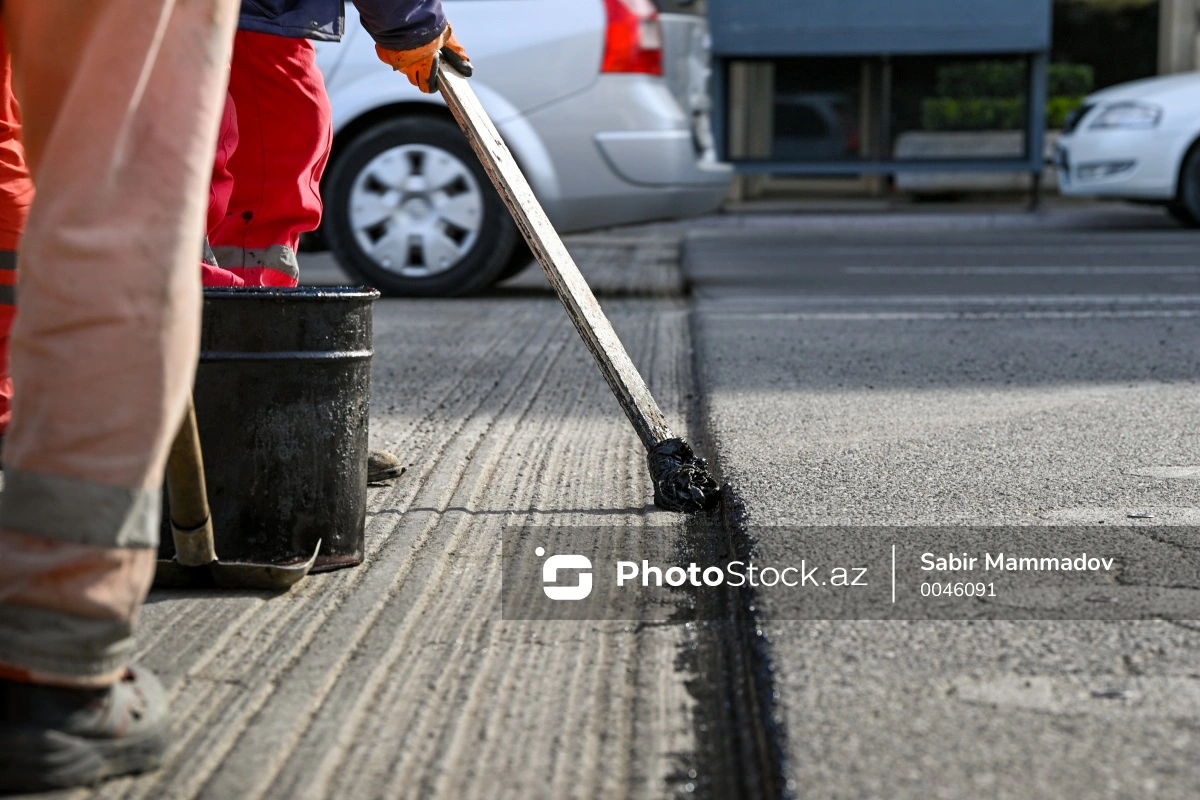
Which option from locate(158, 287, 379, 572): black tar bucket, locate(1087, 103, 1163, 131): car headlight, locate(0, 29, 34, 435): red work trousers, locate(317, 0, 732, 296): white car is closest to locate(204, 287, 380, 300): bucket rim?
locate(158, 287, 379, 572): black tar bucket

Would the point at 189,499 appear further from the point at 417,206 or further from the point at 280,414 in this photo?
the point at 417,206

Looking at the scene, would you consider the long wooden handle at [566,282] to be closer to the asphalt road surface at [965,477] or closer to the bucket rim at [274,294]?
the asphalt road surface at [965,477]

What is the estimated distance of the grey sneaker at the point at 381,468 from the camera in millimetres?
3020

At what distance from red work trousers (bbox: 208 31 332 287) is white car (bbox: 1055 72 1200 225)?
9.18m

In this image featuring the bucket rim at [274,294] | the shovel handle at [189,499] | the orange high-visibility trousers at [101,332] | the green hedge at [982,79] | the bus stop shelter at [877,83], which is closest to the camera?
the orange high-visibility trousers at [101,332]

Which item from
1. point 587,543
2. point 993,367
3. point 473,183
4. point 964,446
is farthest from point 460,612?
point 473,183

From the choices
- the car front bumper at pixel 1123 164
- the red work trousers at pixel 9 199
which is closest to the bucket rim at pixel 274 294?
the red work trousers at pixel 9 199

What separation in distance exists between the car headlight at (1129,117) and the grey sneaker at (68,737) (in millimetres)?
10676

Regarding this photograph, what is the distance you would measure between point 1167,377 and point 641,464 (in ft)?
5.85

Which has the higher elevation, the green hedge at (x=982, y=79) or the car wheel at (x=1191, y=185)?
the green hedge at (x=982, y=79)

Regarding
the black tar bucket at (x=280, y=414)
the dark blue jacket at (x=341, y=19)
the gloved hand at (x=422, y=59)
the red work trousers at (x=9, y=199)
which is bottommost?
the black tar bucket at (x=280, y=414)

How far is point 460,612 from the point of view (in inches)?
84.9

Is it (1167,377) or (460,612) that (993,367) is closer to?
(1167,377)

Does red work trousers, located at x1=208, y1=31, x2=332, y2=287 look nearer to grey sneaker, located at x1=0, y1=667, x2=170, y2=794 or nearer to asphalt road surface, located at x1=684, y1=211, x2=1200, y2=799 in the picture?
asphalt road surface, located at x1=684, y1=211, x2=1200, y2=799
